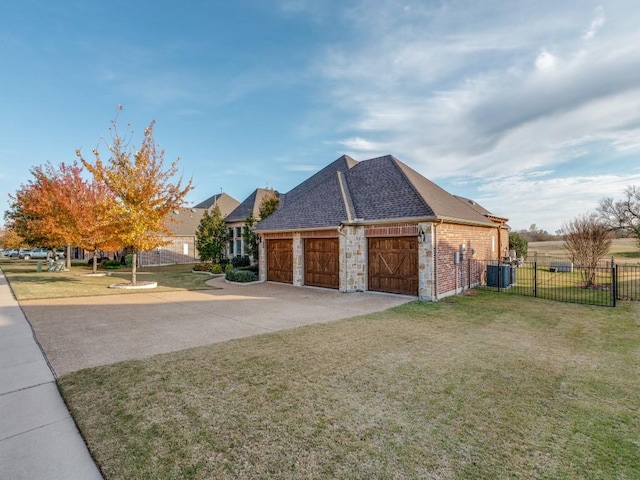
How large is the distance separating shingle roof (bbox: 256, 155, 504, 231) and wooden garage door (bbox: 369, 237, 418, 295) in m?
1.08

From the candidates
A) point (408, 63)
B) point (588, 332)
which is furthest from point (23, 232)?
point (588, 332)

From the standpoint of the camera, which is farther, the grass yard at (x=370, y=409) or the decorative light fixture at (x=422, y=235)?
the decorative light fixture at (x=422, y=235)

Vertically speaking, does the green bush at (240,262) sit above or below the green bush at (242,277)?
above

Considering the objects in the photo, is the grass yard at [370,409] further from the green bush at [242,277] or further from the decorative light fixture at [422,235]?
the green bush at [242,277]

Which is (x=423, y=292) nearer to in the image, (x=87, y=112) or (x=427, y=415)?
(x=427, y=415)

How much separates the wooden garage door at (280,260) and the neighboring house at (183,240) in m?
15.2

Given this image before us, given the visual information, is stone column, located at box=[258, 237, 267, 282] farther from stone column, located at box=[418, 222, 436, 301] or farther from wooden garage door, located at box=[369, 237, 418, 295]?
stone column, located at box=[418, 222, 436, 301]

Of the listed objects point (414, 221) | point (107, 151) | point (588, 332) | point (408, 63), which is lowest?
point (588, 332)

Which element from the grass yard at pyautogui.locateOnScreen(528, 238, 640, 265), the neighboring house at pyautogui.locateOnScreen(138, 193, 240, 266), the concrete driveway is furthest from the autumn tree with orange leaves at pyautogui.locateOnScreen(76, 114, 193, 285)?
the grass yard at pyautogui.locateOnScreen(528, 238, 640, 265)

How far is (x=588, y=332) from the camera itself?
7387 millimetres

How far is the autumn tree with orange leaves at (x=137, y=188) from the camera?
14602 mm

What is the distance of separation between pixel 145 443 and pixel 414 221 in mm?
10476

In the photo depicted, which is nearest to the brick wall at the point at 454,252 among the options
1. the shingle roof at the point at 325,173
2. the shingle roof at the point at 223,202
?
the shingle roof at the point at 325,173

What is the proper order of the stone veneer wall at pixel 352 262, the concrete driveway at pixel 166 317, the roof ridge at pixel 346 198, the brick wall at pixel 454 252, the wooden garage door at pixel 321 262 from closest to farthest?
1. the concrete driveway at pixel 166 317
2. the brick wall at pixel 454 252
3. the stone veneer wall at pixel 352 262
4. the roof ridge at pixel 346 198
5. the wooden garage door at pixel 321 262
